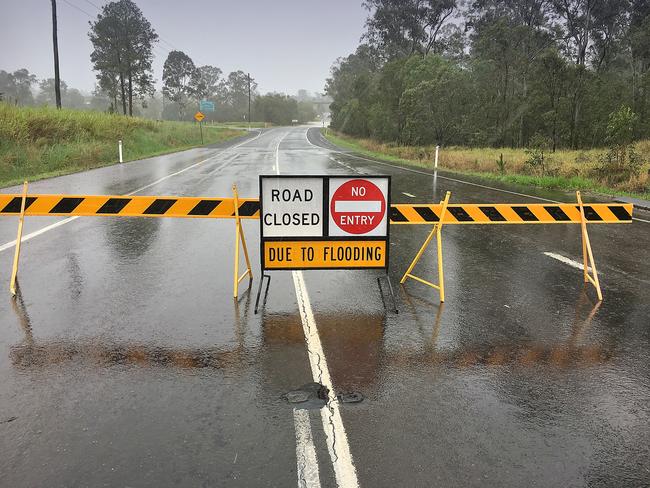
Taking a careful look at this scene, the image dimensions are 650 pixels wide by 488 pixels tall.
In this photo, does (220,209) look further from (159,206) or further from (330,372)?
(330,372)

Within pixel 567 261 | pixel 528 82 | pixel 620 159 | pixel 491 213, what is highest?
pixel 528 82

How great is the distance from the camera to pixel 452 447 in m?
3.35

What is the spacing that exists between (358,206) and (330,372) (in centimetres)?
237

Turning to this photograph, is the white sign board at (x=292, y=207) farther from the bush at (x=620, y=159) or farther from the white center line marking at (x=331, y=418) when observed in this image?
the bush at (x=620, y=159)

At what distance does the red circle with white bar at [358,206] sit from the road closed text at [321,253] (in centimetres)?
20

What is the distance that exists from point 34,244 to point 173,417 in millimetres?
6449

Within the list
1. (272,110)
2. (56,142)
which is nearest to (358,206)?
(56,142)

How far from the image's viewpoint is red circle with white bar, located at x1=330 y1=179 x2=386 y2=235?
6051mm

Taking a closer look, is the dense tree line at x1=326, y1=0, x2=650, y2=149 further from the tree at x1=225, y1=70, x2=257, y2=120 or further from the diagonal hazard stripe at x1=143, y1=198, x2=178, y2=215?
the tree at x1=225, y1=70, x2=257, y2=120

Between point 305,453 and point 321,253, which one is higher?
point 321,253

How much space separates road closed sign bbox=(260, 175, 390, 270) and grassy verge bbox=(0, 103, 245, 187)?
14.7 meters

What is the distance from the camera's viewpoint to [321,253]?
612 centimetres

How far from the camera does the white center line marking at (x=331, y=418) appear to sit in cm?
308

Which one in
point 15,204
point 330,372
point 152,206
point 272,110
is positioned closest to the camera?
point 330,372
